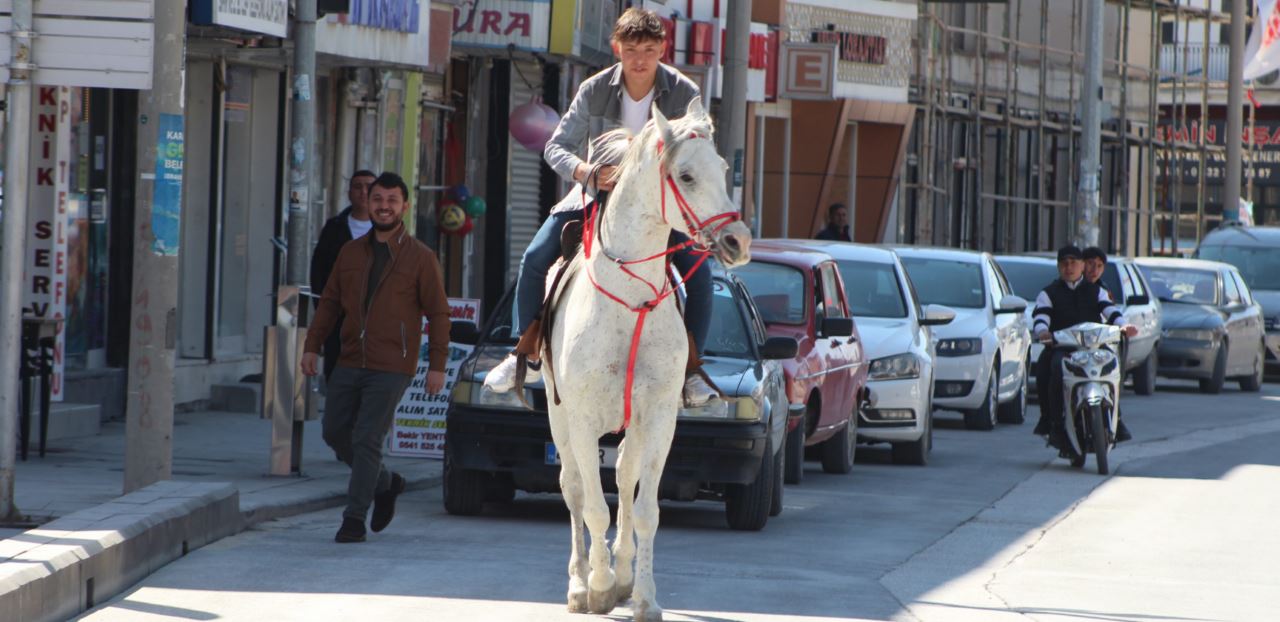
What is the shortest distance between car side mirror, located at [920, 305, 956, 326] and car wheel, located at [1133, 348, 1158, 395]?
9269 mm

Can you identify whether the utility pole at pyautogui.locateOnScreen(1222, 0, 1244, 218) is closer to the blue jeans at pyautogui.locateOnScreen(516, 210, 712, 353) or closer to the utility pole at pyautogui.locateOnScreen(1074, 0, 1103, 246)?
the utility pole at pyautogui.locateOnScreen(1074, 0, 1103, 246)

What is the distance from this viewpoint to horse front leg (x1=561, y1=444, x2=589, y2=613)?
9.34m

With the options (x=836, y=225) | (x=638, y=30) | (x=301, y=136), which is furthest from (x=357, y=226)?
(x=836, y=225)

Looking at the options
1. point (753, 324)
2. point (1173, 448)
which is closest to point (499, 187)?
point (1173, 448)

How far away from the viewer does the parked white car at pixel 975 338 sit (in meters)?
21.9

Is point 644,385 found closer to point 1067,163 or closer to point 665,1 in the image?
point 665,1

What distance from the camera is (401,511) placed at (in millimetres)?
13281

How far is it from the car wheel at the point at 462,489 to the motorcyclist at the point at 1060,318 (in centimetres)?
656

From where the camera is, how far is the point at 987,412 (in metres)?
22.5

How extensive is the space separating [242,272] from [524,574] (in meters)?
11.4

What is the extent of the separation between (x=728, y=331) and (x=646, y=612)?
4920 mm

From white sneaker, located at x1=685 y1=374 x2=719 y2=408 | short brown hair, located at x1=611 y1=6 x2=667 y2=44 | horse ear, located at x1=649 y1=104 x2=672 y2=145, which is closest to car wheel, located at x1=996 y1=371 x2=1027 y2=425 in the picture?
white sneaker, located at x1=685 y1=374 x2=719 y2=408

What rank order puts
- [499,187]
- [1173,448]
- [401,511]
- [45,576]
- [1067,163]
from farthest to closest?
[1067,163]
[499,187]
[1173,448]
[401,511]
[45,576]

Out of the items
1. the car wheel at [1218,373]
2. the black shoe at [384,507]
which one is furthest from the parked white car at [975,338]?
the black shoe at [384,507]
